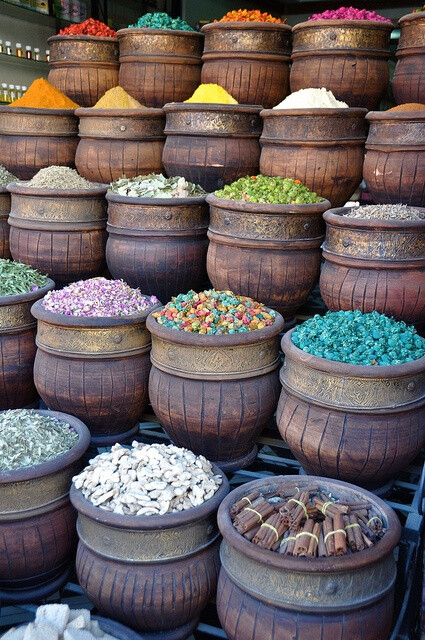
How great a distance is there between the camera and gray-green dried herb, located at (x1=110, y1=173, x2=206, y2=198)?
12.0 feet

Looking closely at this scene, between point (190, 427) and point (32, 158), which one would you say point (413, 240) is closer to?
point (190, 427)

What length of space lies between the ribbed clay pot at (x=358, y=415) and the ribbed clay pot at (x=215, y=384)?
9.1 inches

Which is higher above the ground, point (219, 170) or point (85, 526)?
point (219, 170)

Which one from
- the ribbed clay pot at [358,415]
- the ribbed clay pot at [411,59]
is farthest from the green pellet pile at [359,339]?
the ribbed clay pot at [411,59]

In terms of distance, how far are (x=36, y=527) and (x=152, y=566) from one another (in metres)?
0.53

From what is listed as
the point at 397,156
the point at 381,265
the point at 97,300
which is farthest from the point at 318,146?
the point at 97,300

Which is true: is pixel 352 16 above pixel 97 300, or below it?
above

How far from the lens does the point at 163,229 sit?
3555mm

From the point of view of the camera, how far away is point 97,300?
10.3 ft

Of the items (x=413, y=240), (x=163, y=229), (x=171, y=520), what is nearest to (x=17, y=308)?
(x=163, y=229)

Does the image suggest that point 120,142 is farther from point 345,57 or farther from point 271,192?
point 345,57

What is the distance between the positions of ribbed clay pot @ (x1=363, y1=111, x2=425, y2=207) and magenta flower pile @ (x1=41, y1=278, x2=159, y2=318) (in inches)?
55.0

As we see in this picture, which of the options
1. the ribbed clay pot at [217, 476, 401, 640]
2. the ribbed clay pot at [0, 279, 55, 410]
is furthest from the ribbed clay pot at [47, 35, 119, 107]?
the ribbed clay pot at [217, 476, 401, 640]

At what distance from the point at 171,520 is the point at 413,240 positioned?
1.66 meters
